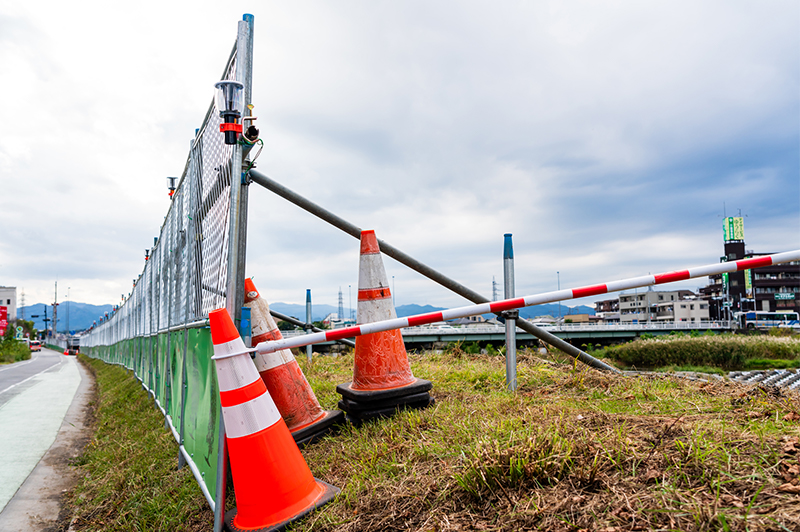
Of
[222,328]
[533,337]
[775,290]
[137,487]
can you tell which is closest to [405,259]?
[222,328]

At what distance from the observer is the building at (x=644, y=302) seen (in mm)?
109525

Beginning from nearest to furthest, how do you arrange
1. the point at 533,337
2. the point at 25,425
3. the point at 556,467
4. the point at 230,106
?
the point at 556,467 → the point at 230,106 → the point at 25,425 → the point at 533,337

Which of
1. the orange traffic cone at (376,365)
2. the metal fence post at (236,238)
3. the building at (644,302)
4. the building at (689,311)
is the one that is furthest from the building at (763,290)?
the metal fence post at (236,238)

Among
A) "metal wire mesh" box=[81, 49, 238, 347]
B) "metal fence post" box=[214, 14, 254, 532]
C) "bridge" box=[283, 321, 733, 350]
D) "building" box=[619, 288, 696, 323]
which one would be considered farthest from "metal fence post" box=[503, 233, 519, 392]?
"building" box=[619, 288, 696, 323]

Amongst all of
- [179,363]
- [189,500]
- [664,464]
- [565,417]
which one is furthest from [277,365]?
[664,464]

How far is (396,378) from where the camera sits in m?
4.39

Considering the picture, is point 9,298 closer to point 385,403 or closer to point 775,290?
point 385,403

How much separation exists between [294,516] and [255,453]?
401 mm

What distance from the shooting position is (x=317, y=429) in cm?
428

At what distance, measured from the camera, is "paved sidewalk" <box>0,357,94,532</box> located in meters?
4.80

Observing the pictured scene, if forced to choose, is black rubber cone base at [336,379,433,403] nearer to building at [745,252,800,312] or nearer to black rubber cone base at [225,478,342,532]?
black rubber cone base at [225,478,342,532]

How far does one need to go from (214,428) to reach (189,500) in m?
0.84

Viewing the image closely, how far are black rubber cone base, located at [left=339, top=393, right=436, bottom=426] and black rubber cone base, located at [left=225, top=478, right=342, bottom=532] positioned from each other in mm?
973

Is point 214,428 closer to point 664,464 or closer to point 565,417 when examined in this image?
point 565,417
